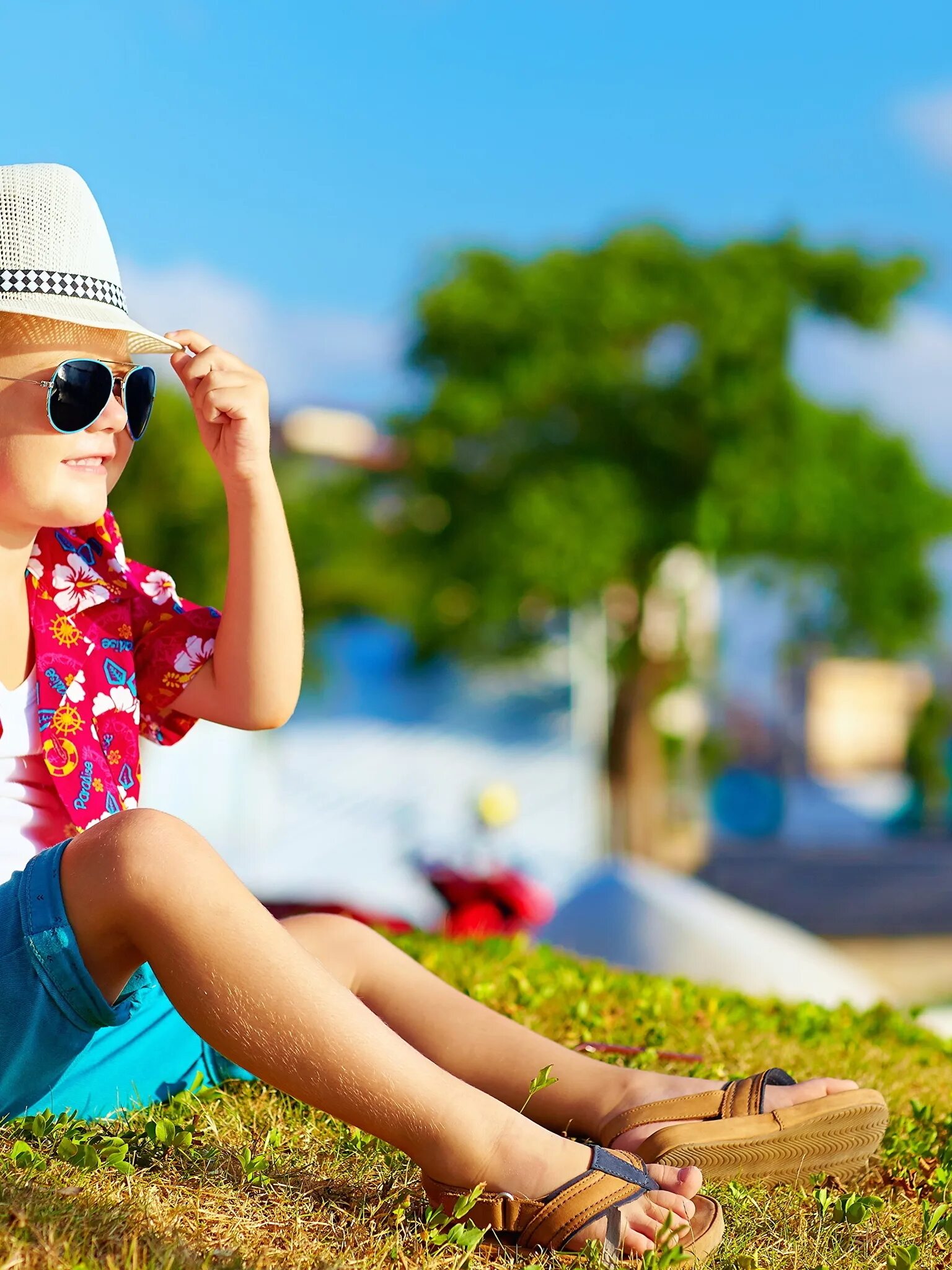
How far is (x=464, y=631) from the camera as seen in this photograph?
1455 centimetres

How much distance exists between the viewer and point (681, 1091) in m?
2.38

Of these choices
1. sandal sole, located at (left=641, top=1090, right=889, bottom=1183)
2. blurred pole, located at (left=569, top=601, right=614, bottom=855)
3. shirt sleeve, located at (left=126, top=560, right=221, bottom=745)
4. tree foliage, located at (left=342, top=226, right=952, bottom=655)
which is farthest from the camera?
blurred pole, located at (left=569, top=601, right=614, bottom=855)

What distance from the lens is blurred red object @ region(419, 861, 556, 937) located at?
25.9 ft

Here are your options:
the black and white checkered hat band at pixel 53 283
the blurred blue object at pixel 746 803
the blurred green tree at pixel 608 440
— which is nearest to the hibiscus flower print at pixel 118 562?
the black and white checkered hat band at pixel 53 283

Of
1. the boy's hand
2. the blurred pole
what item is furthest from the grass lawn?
the blurred pole

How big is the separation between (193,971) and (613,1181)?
651 mm

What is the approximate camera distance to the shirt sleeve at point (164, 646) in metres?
2.58

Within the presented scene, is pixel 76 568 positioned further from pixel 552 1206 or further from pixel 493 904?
pixel 493 904

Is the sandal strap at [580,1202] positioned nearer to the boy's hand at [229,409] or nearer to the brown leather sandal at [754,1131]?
the brown leather sandal at [754,1131]

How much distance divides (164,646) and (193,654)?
0.06 meters

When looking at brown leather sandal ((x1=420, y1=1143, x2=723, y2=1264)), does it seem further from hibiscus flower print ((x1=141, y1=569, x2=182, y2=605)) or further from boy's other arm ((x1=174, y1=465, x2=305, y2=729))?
hibiscus flower print ((x1=141, y1=569, x2=182, y2=605))

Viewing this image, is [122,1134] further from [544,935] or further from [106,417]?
[544,935]

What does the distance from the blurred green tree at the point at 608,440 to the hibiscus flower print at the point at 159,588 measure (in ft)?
37.4

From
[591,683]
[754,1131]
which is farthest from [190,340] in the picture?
[591,683]
